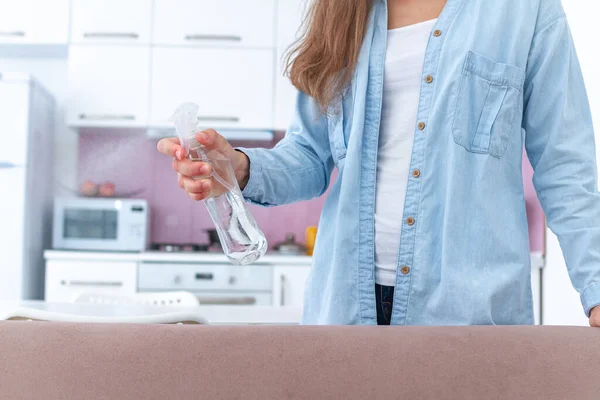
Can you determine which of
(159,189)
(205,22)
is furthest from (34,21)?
(159,189)

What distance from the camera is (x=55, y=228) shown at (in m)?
3.51

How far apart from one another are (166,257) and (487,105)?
8.37 ft

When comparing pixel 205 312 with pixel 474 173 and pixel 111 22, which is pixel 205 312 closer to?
pixel 474 173

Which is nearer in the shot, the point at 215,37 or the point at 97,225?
the point at 97,225

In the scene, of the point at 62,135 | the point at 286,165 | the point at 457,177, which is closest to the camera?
the point at 457,177

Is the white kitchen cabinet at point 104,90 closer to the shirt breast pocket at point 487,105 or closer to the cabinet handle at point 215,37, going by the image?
the cabinet handle at point 215,37

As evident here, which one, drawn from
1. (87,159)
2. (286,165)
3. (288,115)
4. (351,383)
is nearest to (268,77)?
(288,115)

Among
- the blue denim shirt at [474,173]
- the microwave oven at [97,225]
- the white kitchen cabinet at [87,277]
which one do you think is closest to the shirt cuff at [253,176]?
the blue denim shirt at [474,173]

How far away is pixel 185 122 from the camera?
852mm

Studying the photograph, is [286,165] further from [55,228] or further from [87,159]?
[87,159]

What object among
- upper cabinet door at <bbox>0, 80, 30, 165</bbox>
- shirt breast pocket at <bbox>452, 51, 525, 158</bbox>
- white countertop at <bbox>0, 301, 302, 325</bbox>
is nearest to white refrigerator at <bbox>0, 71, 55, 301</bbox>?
upper cabinet door at <bbox>0, 80, 30, 165</bbox>

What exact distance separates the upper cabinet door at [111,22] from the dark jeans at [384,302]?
2.97 metres

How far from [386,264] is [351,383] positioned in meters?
0.35

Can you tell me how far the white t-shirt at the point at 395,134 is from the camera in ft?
3.25
